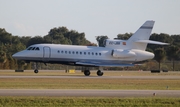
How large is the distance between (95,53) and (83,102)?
121ft

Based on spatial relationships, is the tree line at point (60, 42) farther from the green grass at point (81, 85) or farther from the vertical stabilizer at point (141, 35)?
the green grass at point (81, 85)

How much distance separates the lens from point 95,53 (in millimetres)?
64562

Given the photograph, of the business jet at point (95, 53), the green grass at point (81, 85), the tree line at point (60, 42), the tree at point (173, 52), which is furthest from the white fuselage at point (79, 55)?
the tree at point (173, 52)

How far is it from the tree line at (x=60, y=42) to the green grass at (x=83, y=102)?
220 feet

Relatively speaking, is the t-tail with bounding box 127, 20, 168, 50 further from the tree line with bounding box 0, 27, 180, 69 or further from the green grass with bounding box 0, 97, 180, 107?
the green grass with bounding box 0, 97, 180, 107

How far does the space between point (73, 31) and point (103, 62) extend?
115m

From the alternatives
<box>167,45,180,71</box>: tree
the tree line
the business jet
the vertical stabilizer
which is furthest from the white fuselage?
<box>167,45,180,71</box>: tree

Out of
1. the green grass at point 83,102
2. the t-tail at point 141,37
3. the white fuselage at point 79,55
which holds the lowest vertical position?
the green grass at point 83,102

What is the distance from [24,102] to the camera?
1086 inches

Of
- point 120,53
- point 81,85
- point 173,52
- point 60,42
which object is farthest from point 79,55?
point 60,42

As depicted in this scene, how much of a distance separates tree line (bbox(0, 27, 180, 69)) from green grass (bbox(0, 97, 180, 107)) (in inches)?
2636

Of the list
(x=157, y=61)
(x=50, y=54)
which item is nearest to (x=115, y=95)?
(x=50, y=54)

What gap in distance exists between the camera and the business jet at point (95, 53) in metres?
62.0

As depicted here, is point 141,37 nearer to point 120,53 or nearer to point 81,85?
point 120,53
